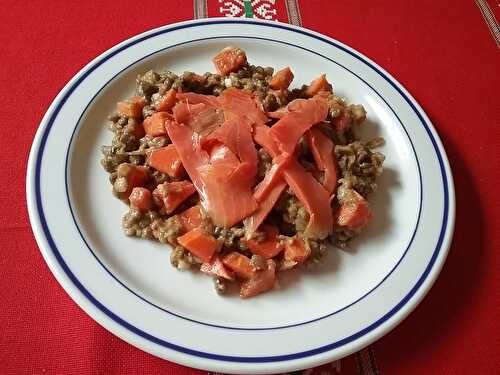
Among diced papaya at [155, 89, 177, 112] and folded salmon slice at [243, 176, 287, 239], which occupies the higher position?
diced papaya at [155, 89, 177, 112]

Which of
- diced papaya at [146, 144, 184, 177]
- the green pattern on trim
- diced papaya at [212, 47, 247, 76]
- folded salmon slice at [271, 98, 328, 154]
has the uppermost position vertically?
the green pattern on trim

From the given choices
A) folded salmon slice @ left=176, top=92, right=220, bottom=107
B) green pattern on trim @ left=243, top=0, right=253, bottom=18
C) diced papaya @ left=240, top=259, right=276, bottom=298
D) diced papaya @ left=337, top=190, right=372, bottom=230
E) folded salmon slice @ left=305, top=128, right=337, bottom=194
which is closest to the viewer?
diced papaya @ left=240, top=259, right=276, bottom=298

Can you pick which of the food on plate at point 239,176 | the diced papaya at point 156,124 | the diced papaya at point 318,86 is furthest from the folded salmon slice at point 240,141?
the diced papaya at point 318,86

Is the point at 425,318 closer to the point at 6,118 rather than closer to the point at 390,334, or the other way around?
the point at 390,334

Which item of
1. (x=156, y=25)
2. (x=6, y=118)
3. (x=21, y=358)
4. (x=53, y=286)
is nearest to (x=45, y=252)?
Result: (x=53, y=286)

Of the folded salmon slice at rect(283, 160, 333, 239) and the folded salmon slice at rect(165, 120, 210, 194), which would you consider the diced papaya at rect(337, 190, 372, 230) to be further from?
the folded salmon slice at rect(165, 120, 210, 194)

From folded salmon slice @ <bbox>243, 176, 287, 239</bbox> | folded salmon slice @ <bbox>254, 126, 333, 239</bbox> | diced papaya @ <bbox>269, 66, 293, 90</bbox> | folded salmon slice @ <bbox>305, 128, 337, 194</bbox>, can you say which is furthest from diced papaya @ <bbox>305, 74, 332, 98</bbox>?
folded salmon slice @ <bbox>243, 176, 287, 239</bbox>

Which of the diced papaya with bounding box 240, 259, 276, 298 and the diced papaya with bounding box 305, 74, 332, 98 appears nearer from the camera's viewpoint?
the diced papaya with bounding box 240, 259, 276, 298

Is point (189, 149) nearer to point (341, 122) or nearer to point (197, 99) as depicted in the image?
point (197, 99)
